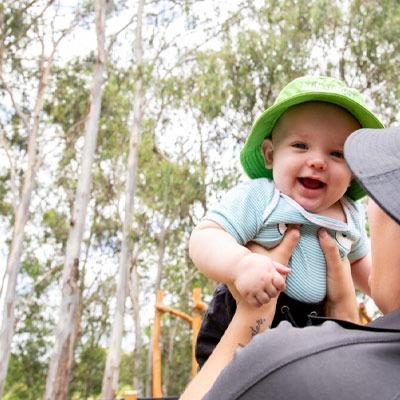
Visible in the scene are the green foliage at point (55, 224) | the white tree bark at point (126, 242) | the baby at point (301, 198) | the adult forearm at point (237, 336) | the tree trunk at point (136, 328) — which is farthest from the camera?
the green foliage at point (55, 224)

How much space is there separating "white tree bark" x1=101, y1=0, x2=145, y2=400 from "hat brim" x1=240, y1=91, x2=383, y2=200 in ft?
26.7

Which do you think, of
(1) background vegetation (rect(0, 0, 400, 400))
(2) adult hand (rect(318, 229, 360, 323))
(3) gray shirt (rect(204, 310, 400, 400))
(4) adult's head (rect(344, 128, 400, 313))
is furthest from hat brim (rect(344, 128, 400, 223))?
(1) background vegetation (rect(0, 0, 400, 400))

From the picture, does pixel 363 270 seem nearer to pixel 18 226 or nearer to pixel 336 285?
pixel 336 285

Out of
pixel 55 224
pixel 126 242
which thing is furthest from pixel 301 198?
pixel 55 224

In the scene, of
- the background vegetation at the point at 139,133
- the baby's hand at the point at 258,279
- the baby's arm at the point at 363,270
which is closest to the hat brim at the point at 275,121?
the baby's arm at the point at 363,270

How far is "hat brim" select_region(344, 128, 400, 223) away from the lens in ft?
1.61

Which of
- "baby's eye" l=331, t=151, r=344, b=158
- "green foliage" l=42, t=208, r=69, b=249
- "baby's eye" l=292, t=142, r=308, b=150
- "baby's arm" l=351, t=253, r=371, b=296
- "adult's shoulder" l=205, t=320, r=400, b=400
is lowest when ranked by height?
"adult's shoulder" l=205, t=320, r=400, b=400

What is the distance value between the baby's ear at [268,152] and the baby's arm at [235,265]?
19 centimetres

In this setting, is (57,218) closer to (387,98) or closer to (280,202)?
(387,98)

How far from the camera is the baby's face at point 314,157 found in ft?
3.17

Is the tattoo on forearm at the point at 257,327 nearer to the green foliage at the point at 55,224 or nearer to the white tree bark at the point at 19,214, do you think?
the white tree bark at the point at 19,214

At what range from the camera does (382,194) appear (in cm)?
50

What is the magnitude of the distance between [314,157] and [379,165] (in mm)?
445

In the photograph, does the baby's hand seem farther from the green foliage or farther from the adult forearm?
the green foliage
